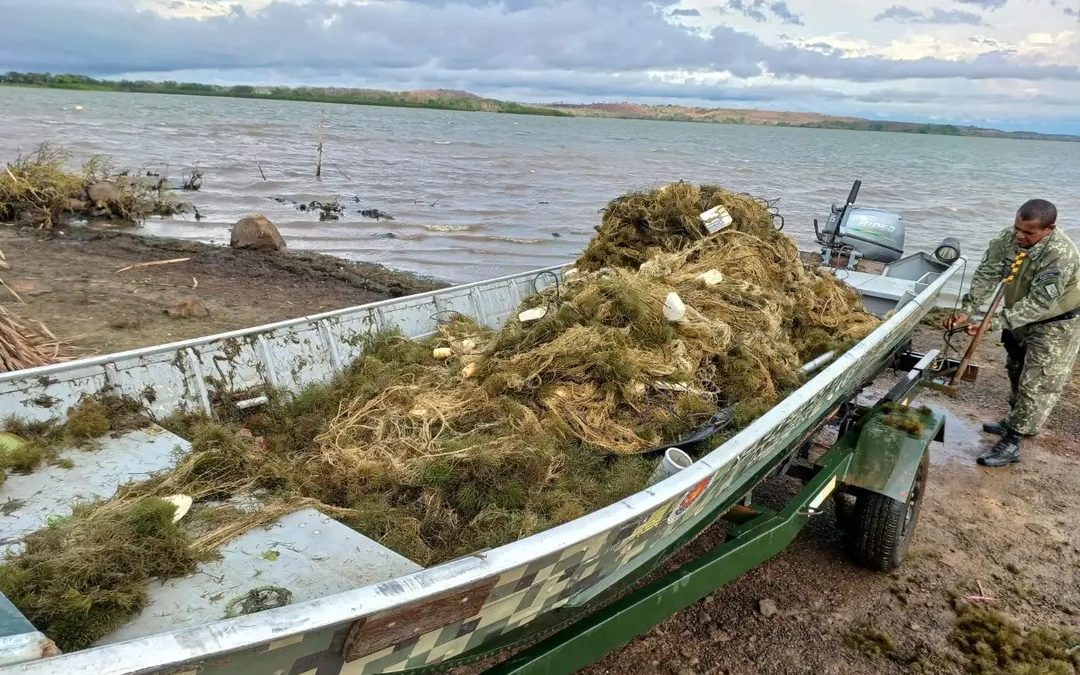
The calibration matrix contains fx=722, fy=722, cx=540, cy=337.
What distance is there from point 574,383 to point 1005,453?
4266 mm

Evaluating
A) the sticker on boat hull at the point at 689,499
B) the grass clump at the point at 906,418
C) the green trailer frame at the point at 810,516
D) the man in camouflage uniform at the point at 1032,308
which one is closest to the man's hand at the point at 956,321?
the man in camouflage uniform at the point at 1032,308

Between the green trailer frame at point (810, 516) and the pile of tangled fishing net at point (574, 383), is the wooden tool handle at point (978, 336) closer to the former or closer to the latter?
the green trailer frame at point (810, 516)

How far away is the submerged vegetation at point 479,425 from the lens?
8.57 ft

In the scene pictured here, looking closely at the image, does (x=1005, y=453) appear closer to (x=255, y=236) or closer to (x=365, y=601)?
(x=365, y=601)

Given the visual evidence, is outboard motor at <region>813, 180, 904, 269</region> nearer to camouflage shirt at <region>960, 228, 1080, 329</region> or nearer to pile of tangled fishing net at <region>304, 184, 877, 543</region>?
camouflage shirt at <region>960, 228, 1080, 329</region>

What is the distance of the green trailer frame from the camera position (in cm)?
259

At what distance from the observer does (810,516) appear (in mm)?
3768

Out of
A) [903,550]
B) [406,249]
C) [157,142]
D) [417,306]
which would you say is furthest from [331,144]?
[903,550]

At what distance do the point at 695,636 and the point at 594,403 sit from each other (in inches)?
52.5

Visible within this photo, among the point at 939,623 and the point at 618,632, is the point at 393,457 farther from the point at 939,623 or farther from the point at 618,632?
the point at 939,623

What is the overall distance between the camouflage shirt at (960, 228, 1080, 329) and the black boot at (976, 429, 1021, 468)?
108cm

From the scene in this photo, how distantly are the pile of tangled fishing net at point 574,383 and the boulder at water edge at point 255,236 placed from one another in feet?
28.8

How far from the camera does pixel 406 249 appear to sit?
15.0m

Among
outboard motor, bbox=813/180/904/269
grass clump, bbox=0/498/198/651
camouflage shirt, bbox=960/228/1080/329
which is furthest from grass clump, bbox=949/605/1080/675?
outboard motor, bbox=813/180/904/269
